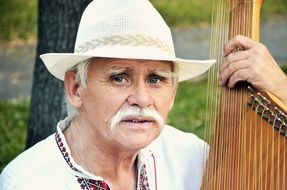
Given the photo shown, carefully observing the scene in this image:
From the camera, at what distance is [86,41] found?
2857 mm

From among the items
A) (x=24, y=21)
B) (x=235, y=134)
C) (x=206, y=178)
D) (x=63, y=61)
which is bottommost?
(x=206, y=178)

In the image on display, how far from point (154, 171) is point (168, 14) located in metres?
9.10

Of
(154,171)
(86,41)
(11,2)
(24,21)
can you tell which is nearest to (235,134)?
(154,171)

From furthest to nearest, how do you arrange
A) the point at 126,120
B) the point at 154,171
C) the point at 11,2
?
the point at 11,2 → the point at 154,171 → the point at 126,120

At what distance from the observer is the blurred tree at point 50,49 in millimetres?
4664

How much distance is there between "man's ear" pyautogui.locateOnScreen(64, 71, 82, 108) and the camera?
2.98 meters

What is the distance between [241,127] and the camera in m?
3.03

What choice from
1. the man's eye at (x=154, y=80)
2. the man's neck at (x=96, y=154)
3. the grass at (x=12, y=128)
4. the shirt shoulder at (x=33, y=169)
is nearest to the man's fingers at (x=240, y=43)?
the man's eye at (x=154, y=80)

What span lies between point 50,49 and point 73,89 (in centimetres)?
181

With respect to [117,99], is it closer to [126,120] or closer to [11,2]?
[126,120]

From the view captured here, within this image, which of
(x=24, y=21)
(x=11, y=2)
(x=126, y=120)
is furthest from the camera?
(x=11, y=2)

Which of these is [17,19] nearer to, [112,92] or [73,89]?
[73,89]

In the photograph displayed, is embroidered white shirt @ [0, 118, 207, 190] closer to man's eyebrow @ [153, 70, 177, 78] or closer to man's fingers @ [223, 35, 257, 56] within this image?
man's eyebrow @ [153, 70, 177, 78]

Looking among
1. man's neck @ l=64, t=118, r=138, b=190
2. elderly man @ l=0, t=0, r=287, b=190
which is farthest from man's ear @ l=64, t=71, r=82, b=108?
man's neck @ l=64, t=118, r=138, b=190
